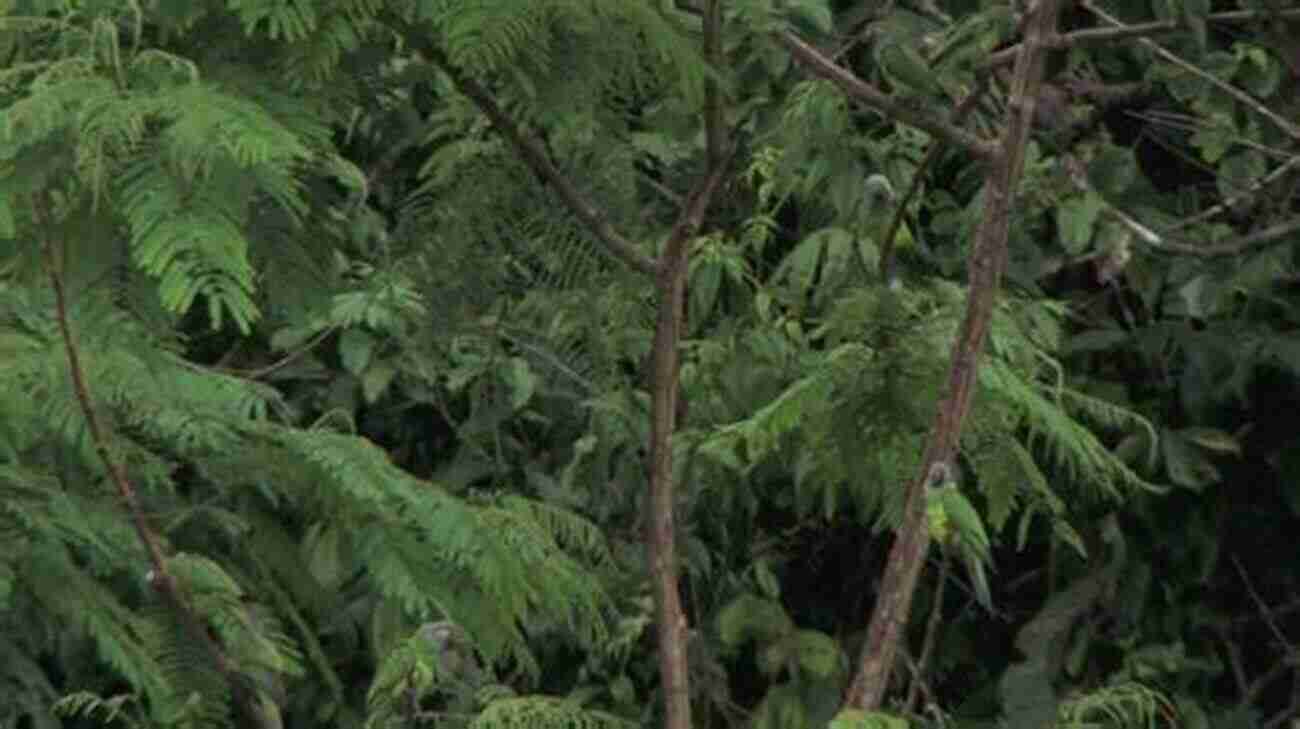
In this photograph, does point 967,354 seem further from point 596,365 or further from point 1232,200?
point 1232,200

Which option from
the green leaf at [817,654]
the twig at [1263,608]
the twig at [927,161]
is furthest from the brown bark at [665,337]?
the twig at [1263,608]

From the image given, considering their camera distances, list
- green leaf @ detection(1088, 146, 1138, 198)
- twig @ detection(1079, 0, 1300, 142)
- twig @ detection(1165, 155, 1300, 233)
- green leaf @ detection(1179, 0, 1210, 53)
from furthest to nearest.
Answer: green leaf @ detection(1088, 146, 1138, 198) < twig @ detection(1165, 155, 1300, 233) < twig @ detection(1079, 0, 1300, 142) < green leaf @ detection(1179, 0, 1210, 53)

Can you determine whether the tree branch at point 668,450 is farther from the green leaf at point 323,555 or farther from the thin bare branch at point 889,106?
the green leaf at point 323,555

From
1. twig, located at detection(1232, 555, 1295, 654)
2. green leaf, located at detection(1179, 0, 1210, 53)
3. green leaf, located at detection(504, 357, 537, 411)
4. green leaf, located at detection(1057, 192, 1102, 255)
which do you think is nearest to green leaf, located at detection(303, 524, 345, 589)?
Answer: green leaf, located at detection(1179, 0, 1210, 53)

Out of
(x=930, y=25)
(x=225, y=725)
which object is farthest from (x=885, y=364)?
(x=930, y=25)

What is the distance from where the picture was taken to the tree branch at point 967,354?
2.08 m

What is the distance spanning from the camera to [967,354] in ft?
6.80

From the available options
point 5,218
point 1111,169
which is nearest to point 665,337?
point 5,218

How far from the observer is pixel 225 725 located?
2.26 meters

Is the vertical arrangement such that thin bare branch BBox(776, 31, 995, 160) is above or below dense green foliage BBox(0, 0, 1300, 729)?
above

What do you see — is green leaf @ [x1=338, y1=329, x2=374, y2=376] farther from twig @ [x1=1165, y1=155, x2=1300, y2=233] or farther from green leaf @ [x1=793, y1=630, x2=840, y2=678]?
twig @ [x1=1165, y1=155, x2=1300, y2=233]

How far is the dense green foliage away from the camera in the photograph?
1994mm

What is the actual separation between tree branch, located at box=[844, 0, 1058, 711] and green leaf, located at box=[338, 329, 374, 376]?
2636 mm

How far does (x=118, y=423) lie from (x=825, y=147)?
0.83 metres
